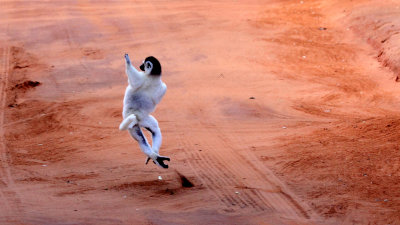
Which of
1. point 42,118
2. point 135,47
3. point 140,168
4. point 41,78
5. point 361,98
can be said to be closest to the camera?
point 140,168

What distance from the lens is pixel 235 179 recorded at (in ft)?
33.3

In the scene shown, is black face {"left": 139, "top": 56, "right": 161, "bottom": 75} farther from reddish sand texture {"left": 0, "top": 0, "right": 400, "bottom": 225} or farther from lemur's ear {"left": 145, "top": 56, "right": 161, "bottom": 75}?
reddish sand texture {"left": 0, "top": 0, "right": 400, "bottom": 225}

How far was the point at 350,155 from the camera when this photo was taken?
10953mm

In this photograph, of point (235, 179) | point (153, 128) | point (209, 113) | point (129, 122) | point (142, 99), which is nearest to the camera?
point (129, 122)

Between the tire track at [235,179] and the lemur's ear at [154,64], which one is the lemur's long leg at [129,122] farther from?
the tire track at [235,179]

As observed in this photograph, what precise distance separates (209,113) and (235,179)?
2984 mm

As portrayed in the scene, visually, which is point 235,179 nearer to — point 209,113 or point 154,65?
point 154,65

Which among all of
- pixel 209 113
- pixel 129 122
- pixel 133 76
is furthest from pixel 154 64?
pixel 209 113

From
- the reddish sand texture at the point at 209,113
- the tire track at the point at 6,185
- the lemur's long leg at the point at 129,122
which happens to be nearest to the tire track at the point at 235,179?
the reddish sand texture at the point at 209,113

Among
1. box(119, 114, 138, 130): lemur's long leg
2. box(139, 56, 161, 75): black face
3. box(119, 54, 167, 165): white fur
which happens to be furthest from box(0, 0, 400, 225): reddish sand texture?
box(139, 56, 161, 75): black face

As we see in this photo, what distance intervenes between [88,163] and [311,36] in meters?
9.43

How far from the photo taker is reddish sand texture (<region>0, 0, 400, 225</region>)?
939 centimetres

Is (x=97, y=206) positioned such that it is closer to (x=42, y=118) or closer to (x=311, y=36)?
(x=42, y=118)

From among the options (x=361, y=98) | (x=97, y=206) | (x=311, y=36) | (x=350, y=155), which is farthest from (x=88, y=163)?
(x=311, y=36)
